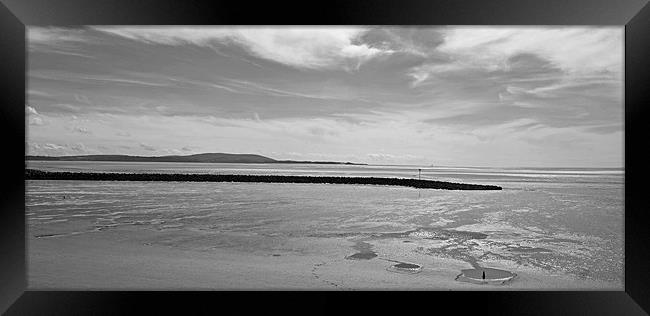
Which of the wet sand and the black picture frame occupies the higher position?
the black picture frame

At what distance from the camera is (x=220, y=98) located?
2575 centimetres

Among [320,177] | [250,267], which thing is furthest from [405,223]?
[320,177]

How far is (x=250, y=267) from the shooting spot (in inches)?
129

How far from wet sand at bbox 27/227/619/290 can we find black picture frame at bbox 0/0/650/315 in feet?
1.65

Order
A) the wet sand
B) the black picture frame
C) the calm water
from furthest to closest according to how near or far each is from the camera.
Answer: the calm water
the wet sand
the black picture frame

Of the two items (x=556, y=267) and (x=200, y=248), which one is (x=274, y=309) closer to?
(x=200, y=248)

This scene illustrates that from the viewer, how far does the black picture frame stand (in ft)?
6.70

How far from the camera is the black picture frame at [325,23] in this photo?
204cm

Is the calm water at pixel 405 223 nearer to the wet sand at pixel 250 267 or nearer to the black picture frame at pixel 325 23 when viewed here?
the wet sand at pixel 250 267

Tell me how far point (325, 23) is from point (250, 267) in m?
2.02

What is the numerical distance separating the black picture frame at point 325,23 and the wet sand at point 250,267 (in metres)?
0.50

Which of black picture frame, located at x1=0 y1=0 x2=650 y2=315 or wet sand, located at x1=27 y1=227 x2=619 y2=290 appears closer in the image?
black picture frame, located at x1=0 y1=0 x2=650 y2=315

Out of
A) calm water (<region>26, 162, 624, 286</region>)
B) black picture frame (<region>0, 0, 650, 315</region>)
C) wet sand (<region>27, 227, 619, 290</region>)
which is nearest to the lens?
black picture frame (<region>0, 0, 650, 315</region>)

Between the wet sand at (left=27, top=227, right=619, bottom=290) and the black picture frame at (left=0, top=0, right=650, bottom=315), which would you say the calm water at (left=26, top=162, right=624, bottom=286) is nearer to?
the wet sand at (left=27, top=227, right=619, bottom=290)
